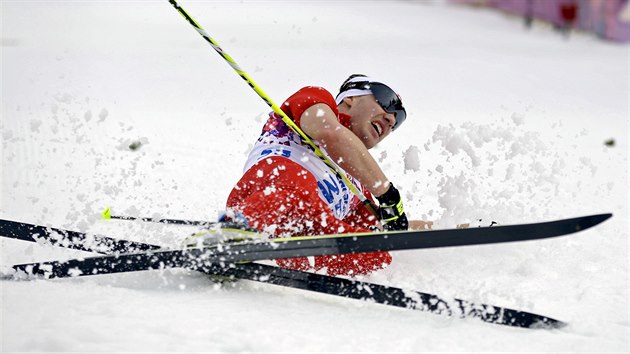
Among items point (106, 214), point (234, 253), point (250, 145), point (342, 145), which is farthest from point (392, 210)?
point (250, 145)

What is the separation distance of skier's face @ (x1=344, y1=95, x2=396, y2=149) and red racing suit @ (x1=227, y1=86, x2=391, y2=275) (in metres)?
0.04

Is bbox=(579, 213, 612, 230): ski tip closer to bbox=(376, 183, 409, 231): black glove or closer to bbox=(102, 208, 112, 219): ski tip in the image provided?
bbox=(376, 183, 409, 231): black glove

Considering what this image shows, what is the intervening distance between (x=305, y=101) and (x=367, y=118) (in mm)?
283

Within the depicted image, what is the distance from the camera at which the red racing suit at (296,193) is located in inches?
84.7

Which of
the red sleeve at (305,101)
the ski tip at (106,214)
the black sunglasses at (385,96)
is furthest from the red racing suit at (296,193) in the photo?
the ski tip at (106,214)

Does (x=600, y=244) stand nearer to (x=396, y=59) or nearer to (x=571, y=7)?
(x=396, y=59)

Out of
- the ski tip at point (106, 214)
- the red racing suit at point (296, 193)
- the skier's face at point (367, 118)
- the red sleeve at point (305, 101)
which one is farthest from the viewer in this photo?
the ski tip at point (106, 214)

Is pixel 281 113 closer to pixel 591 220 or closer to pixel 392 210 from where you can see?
pixel 392 210

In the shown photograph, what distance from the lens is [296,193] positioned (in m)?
2.21

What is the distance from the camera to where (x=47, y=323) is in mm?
1605

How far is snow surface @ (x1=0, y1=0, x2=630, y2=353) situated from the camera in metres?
1.74

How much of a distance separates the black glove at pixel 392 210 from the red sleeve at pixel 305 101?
332 millimetres

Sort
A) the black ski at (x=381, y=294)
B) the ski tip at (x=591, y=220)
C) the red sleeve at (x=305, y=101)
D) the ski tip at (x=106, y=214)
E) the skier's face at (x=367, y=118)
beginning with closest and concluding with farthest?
the ski tip at (x=591, y=220) → the black ski at (x=381, y=294) → the red sleeve at (x=305, y=101) → the skier's face at (x=367, y=118) → the ski tip at (x=106, y=214)

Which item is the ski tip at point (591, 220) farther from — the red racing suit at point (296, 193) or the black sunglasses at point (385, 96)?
the black sunglasses at point (385, 96)
